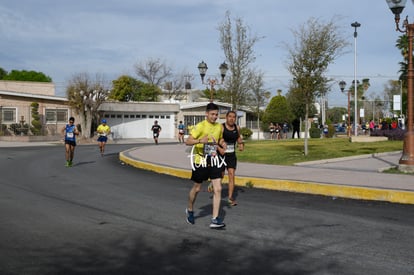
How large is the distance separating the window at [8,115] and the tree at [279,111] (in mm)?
23418

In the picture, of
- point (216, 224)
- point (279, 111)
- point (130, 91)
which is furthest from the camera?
point (130, 91)

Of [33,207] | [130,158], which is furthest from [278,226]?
[130,158]

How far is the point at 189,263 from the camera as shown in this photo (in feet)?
17.1

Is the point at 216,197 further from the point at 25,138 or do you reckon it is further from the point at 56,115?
the point at 56,115

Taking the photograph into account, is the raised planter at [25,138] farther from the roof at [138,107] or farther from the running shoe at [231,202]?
the running shoe at [231,202]

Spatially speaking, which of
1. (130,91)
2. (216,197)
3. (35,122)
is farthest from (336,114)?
(216,197)

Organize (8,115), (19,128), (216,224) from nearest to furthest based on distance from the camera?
(216,224) → (19,128) → (8,115)

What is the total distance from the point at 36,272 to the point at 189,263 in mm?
1513

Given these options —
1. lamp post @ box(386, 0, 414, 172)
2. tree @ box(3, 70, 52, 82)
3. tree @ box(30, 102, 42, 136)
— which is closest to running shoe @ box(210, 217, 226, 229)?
lamp post @ box(386, 0, 414, 172)

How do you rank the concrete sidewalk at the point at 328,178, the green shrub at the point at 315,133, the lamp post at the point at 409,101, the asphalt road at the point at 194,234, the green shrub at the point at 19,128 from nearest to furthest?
the asphalt road at the point at 194,234, the concrete sidewalk at the point at 328,178, the lamp post at the point at 409,101, the green shrub at the point at 19,128, the green shrub at the point at 315,133

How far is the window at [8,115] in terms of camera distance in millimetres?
37166

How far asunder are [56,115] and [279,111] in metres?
20.6

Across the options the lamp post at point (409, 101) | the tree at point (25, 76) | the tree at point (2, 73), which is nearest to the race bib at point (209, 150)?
the lamp post at point (409, 101)

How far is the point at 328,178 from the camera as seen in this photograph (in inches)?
458
